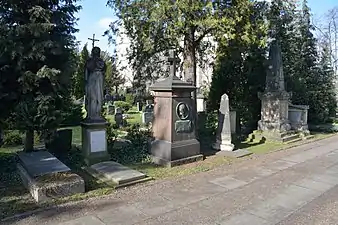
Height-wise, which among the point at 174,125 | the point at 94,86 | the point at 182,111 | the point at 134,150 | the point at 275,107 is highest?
the point at 94,86

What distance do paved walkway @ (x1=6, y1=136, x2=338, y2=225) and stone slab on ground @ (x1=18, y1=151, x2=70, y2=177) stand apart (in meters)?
1.13

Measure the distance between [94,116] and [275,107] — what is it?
27.2ft

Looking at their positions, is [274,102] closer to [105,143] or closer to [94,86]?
[105,143]

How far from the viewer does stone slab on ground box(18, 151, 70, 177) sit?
5.65 m

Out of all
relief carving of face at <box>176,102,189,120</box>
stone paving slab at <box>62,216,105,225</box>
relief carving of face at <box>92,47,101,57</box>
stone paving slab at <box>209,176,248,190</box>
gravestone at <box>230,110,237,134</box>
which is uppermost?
relief carving of face at <box>92,47,101,57</box>

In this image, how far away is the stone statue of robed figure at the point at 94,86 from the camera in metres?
7.71

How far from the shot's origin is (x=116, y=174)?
6.42m

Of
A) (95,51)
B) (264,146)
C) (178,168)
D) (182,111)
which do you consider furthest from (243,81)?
(95,51)

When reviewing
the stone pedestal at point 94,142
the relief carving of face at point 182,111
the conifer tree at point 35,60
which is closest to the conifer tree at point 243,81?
the relief carving of face at point 182,111

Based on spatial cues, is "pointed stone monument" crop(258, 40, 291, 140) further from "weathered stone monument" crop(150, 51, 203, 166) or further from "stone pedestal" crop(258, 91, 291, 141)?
Answer: "weathered stone monument" crop(150, 51, 203, 166)

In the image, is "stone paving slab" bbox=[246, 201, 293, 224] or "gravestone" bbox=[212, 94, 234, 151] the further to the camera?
"gravestone" bbox=[212, 94, 234, 151]

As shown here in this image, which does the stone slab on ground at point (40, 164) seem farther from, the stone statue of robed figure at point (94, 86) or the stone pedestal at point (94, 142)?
the stone statue of robed figure at point (94, 86)

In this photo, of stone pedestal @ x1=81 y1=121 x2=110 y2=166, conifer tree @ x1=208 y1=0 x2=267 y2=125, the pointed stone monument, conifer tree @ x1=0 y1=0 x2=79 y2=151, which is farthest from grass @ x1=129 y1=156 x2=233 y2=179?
conifer tree @ x1=208 y1=0 x2=267 y2=125

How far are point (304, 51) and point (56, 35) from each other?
52.4 feet
